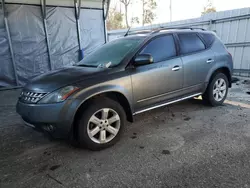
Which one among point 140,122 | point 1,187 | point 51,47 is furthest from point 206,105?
point 51,47

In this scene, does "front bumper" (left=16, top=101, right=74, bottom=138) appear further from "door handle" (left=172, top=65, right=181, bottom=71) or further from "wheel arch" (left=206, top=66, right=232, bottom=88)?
"wheel arch" (left=206, top=66, right=232, bottom=88)

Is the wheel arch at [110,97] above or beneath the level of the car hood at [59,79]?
beneath

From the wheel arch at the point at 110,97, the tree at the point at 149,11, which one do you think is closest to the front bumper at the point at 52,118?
the wheel arch at the point at 110,97

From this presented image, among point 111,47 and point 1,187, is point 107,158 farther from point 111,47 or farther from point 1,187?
point 111,47

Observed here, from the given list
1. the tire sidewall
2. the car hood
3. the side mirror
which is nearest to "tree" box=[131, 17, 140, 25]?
the tire sidewall

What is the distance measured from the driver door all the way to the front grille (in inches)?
54.1

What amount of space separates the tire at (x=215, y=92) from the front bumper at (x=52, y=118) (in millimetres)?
3124

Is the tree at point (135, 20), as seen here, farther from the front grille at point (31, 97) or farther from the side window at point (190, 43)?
the front grille at point (31, 97)

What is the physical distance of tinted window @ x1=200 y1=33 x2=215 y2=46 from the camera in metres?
4.24

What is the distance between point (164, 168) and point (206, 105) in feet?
9.07

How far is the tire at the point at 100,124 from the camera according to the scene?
273 centimetres

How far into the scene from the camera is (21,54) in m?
7.39

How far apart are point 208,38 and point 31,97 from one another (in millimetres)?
3699

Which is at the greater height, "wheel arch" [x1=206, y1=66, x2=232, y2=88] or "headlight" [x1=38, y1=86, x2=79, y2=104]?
"headlight" [x1=38, y1=86, x2=79, y2=104]
